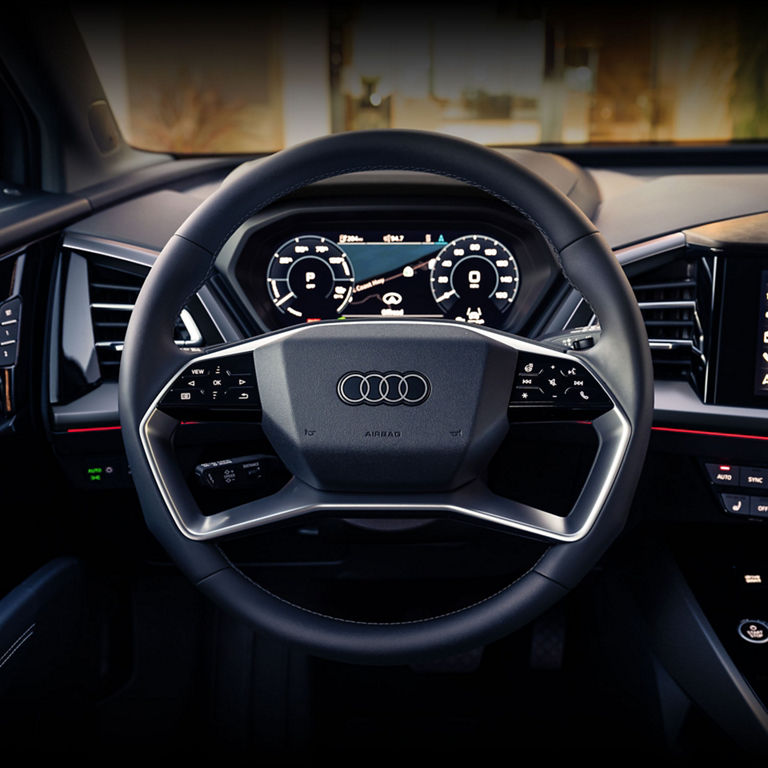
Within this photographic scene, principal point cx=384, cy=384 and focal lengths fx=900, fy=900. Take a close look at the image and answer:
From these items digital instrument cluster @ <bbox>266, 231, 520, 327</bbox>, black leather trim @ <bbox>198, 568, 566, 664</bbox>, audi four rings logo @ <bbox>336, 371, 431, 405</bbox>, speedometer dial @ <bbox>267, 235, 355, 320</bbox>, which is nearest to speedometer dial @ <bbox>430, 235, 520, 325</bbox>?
digital instrument cluster @ <bbox>266, 231, 520, 327</bbox>

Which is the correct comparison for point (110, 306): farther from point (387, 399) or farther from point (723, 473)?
point (723, 473)

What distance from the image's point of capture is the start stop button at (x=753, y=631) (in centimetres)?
152

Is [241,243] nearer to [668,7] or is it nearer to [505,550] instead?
[505,550]

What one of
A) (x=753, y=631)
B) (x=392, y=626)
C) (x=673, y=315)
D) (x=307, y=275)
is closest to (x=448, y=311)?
(x=307, y=275)

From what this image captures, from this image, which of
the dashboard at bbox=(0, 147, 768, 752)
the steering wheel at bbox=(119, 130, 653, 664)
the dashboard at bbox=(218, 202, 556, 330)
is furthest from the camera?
the dashboard at bbox=(218, 202, 556, 330)

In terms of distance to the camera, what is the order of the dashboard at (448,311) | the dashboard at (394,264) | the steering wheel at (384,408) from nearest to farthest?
the steering wheel at (384,408) → the dashboard at (448,311) → the dashboard at (394,264)

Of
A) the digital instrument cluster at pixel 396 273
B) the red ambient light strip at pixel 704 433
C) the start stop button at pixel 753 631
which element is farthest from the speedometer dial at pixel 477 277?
the start stop button at pixel 753 631

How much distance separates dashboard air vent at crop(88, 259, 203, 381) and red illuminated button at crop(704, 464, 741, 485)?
867mm

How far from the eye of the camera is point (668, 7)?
168cm

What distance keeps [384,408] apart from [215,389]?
218 mm

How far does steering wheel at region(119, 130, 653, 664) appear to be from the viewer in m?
1.04

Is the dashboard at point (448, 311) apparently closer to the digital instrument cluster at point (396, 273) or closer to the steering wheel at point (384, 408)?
the digital instrument cluster at point (396, 273)

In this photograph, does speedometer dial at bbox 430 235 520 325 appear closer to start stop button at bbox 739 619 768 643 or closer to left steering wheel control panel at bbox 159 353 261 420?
left steering wheel control panel at bbox 159 353 261 420

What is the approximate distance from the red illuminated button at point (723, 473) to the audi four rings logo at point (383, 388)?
583 mm
